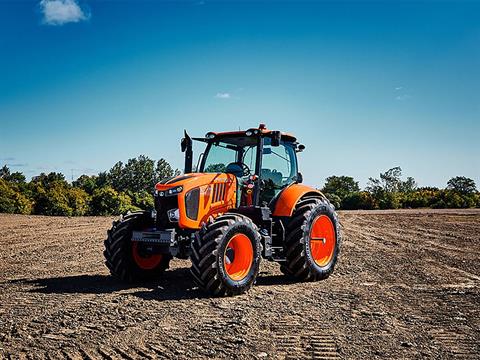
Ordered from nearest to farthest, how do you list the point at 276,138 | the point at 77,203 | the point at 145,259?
the point at 276,138 → the point at 145,259 → the point at 77,203

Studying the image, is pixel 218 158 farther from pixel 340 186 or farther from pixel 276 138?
pixel 340 186

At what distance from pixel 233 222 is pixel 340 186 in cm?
4191

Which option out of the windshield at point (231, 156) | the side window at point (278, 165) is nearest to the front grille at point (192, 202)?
the windshield at point (231, 156)

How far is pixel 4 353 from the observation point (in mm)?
4277

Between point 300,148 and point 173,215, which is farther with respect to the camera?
point 300,148

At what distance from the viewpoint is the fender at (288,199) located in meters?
8.08

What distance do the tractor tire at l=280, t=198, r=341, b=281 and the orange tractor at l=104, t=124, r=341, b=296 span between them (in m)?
0.02

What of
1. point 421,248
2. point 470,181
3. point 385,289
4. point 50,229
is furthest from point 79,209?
point 470,181

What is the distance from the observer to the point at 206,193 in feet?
24.8

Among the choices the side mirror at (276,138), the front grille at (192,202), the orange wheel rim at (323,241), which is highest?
the side mirror at (276,138)

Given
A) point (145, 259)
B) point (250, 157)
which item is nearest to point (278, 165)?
point (250, 157)

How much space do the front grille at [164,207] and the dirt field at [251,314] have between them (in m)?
0.98

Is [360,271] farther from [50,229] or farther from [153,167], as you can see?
[153,167]

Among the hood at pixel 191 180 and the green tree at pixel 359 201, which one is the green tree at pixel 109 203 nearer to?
the green tree at pixel 359 201
